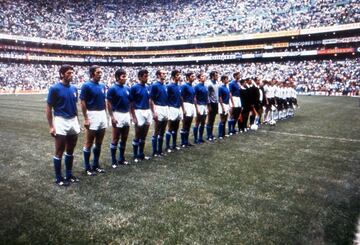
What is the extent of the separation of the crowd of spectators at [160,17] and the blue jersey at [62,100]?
162 ft

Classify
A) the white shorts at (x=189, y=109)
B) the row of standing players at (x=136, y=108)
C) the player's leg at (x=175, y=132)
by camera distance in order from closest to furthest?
the row of standing players at (x=136, y=108), the player's leg at (x=175, y=132), the white shorts at (x=189, y=109)

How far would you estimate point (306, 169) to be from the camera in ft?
22.7

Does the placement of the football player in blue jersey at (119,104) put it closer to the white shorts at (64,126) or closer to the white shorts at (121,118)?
the white shorts at (121,118)

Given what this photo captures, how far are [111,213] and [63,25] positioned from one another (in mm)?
71577

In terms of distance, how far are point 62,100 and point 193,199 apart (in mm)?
3054

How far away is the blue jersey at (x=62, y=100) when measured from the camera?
221 inches

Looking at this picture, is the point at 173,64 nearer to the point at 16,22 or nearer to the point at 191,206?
the point at 16,22

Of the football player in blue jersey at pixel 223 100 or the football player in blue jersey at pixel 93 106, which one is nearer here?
the football player in blue jersey at pixel 93 106

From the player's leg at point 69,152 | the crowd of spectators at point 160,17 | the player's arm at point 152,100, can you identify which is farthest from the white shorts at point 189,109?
the crowd of spectators at point 160,17

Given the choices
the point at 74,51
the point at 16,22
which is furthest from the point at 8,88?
the point at 74,51

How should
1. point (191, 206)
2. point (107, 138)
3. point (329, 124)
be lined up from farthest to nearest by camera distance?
point (329, 124)
point (107, 138)
point (191, 206)

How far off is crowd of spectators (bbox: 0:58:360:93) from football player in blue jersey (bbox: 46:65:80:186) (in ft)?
116

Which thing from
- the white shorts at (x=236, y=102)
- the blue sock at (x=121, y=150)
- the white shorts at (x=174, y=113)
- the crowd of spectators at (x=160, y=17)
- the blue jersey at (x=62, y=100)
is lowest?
the blue sock at (x=121, y=150)

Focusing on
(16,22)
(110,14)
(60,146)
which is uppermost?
(110,14)
